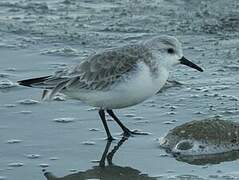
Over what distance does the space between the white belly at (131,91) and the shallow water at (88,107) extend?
31cm

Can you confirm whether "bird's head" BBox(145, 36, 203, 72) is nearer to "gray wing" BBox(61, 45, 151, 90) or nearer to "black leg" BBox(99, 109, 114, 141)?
"gray wing" BBox(61, 45, 151, 90)

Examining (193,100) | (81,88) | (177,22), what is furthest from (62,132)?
(177,22)

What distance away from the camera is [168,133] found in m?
6.23

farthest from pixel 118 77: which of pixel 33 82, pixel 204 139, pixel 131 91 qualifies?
pixel 204 139

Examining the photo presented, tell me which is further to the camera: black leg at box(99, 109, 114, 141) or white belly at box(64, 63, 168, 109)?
Answer: black leg at box(99, 109, 114, 141)

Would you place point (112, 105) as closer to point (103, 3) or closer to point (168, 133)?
point (168, 133)

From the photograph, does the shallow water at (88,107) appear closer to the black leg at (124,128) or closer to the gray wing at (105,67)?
the black leg at (124,128)

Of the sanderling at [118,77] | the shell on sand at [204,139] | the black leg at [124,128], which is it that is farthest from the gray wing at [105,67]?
the shell on sand at [204,139]

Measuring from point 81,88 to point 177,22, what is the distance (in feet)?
11.6

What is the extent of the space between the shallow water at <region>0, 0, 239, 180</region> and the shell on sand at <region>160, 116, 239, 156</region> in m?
0.13

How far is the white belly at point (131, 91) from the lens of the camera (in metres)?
6.20

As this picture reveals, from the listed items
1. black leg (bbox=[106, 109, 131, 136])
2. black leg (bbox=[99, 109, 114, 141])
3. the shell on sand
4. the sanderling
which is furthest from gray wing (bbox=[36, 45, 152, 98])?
the shell on sand

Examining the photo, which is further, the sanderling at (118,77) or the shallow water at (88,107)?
the sanderling at (118,77)

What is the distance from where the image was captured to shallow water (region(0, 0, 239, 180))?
588cm
